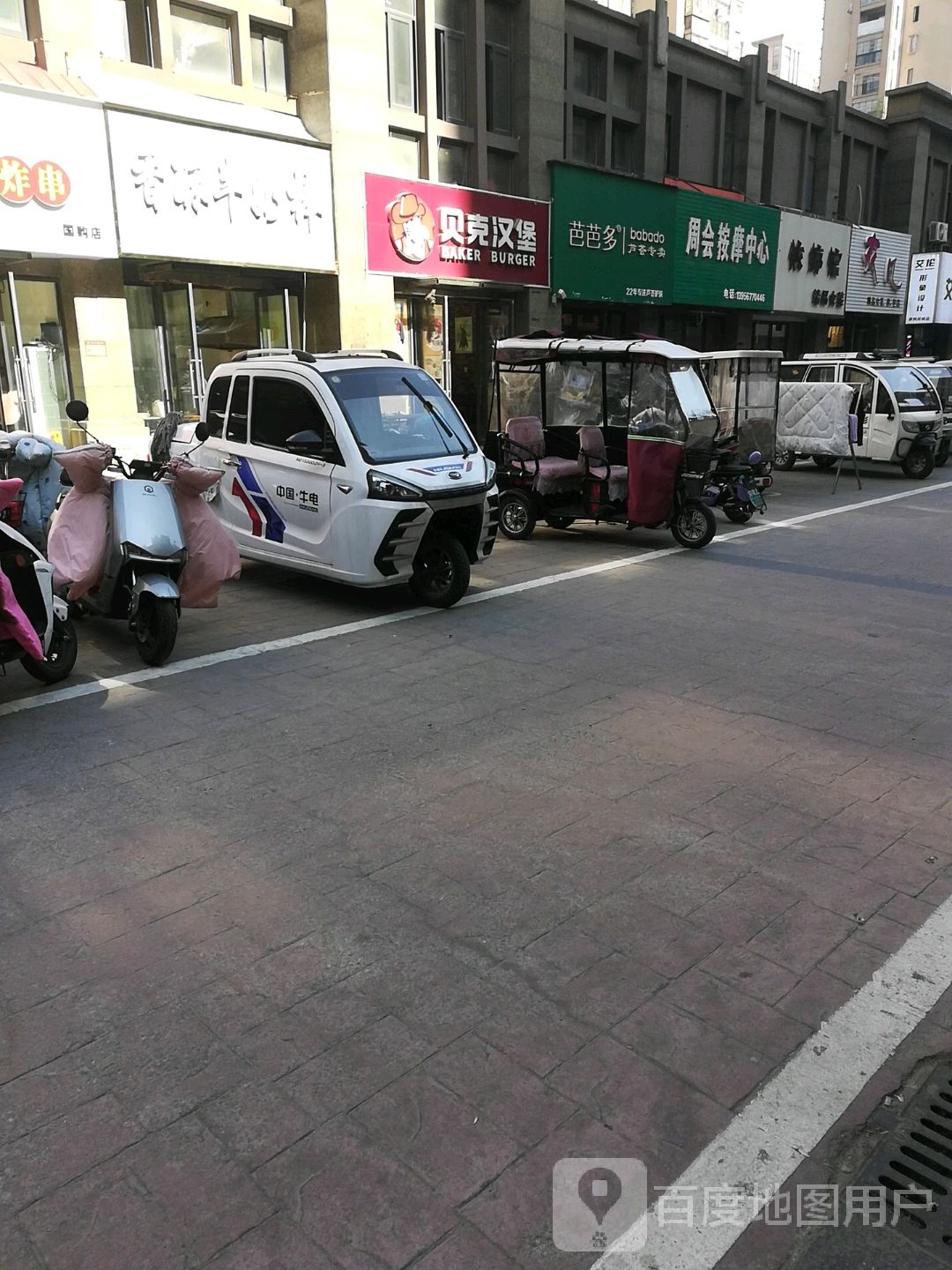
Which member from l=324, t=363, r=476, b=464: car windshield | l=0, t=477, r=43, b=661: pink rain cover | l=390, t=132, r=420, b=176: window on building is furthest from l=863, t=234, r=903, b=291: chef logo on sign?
l=0, t=477, r=43, b=661: pink rain cover

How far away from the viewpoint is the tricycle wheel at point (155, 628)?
660 cm

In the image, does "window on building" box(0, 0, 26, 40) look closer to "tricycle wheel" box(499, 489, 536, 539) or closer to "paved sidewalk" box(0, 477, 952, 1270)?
"tricycle wheel" box(499, 489, 536, 539)

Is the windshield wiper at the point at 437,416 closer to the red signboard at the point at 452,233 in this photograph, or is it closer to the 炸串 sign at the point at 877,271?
the red signboard at the point at 452,233

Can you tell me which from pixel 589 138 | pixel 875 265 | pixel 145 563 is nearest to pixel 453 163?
pixel 589 138

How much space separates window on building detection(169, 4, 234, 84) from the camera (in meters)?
→ 13.7

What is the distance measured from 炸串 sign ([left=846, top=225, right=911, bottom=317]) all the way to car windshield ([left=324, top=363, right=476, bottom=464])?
23.9 metres

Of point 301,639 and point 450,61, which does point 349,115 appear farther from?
point 301,639

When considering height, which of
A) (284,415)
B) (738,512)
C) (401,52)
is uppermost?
(401,52)

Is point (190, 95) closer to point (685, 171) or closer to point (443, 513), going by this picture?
point (443, 513)

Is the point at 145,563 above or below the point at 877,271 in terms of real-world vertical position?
below

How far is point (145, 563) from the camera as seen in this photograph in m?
6.64

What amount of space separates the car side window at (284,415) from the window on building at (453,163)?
36.4 ft

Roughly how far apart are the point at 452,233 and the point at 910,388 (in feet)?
29.2

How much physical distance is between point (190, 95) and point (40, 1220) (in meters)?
14.9
